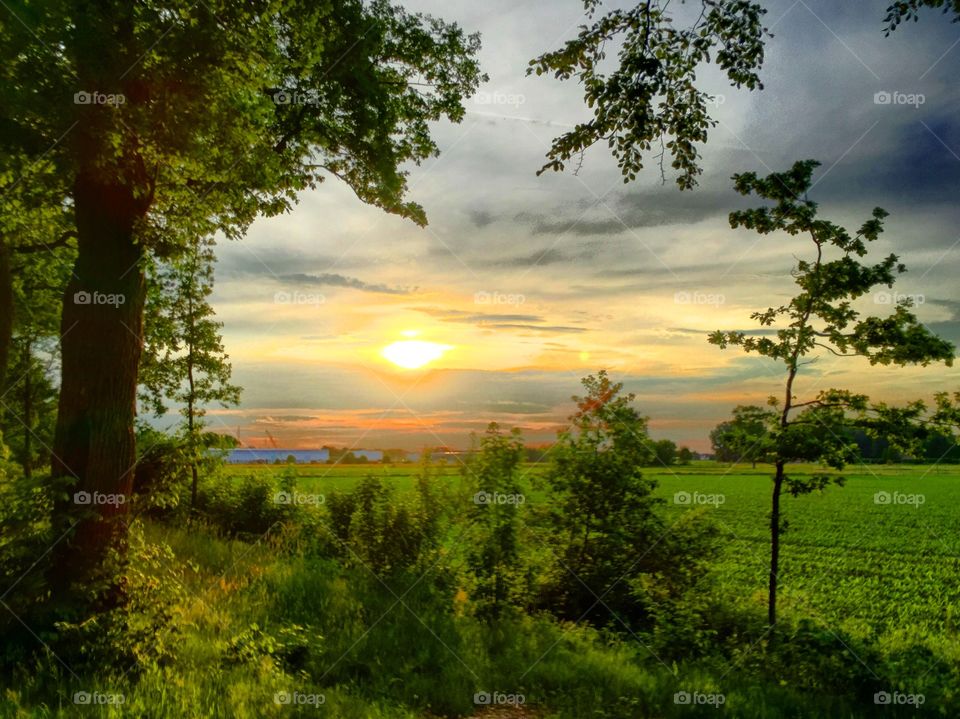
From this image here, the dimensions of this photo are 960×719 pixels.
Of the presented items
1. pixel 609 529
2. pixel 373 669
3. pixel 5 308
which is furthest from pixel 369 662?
pixel 5 308

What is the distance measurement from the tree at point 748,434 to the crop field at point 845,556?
127 centimetres

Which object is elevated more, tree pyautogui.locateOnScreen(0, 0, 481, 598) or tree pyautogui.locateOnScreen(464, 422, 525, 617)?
tree pyautogui.locateOnScreen(0, 0, 481, 598)

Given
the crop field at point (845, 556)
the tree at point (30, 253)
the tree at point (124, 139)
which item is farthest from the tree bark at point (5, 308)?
the tree at point (124, 139)

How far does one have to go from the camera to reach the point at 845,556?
89.1ft

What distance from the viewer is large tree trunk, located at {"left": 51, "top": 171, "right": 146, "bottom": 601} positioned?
7.66 m

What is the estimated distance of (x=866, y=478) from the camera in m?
89.2

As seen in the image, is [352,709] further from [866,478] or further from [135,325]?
[866,478]

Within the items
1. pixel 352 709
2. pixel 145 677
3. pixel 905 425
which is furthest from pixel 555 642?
pixel 905 425

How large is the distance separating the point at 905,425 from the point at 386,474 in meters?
10.1

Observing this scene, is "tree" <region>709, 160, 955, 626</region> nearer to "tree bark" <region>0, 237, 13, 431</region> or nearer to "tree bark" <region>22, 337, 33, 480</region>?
"tree bark" <region>0, 237, 13, 431</region>

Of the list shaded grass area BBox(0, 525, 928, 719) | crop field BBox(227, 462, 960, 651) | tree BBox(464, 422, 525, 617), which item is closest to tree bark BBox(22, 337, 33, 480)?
crop field BBox(227, 462, 960, 651)

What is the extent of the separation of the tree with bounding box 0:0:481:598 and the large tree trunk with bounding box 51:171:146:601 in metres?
0.02

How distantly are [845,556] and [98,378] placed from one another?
3029cm

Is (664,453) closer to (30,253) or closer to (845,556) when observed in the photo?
(30,253)
